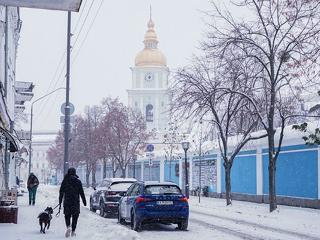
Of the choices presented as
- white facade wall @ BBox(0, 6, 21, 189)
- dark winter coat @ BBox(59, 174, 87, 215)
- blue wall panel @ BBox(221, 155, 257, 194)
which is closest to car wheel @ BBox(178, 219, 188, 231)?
dark winter coat @ BBox(59, 174, 87, 215)

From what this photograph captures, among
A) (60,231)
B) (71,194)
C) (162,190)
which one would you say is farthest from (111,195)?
(71,194)

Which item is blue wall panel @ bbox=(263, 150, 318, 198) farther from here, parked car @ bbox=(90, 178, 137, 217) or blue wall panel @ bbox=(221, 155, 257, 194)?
parked car @ bbox=(90, 178, 137, 217)

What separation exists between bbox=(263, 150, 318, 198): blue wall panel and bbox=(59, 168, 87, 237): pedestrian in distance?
51.1 feet

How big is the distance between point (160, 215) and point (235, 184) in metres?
21.5

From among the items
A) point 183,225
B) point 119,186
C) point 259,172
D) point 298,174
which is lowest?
point 183,225

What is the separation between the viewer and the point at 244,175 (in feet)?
120

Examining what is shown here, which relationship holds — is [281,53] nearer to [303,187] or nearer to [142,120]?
[303,187]

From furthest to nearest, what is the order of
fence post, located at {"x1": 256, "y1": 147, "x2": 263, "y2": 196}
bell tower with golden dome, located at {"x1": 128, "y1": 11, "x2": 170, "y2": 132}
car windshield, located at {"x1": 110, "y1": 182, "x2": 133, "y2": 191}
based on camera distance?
bell tower with golden dome, located at {"x1": 128, "y1": 11, "x2": 170, "y2": 132} → fence post, located at {"x1": 256, "y1": 147, "x2": 263, "y2": 196} → car windshield, located at {"x1": 110, "y1": 182, "x2": 133, "y2": 191}

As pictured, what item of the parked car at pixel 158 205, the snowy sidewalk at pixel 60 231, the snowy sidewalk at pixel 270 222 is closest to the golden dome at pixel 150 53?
the snowy sidewalk at pixel 270 222

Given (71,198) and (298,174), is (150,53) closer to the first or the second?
(298,174)

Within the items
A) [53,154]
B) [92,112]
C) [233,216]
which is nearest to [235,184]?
[233,216]

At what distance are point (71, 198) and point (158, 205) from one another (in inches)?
132

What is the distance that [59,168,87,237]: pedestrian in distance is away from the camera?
49.0ft

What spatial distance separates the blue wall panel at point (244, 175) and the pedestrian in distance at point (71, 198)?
69.1ft
